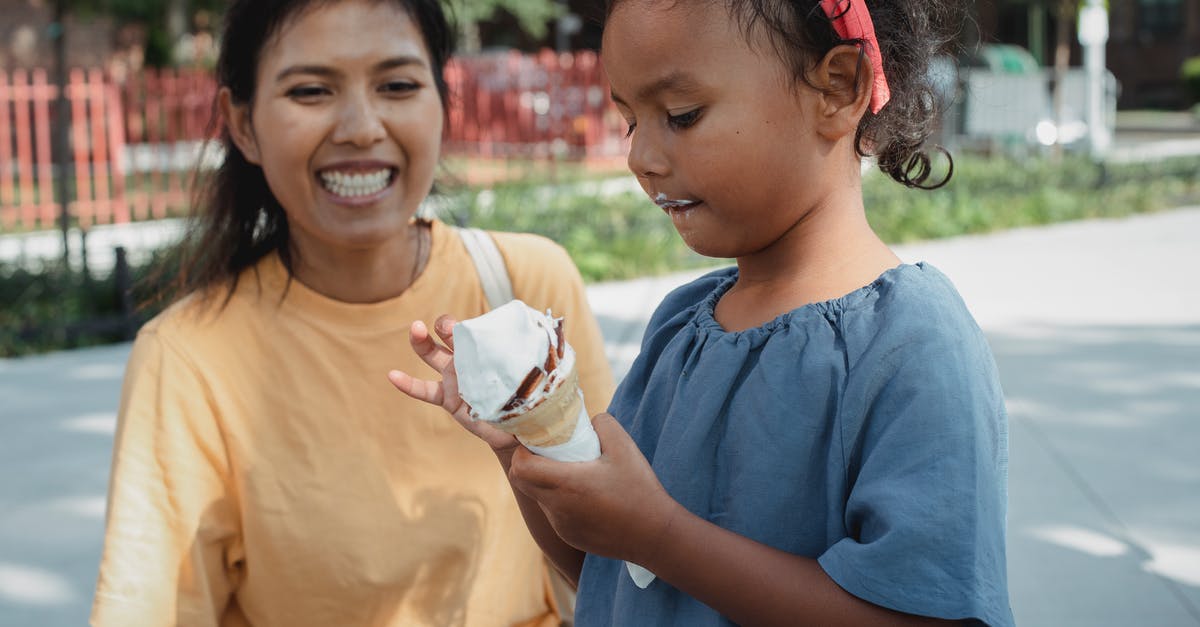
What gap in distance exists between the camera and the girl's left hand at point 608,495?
4.20ft

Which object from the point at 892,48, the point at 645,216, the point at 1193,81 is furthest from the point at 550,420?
the point at 1193,81

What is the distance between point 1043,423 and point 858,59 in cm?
428

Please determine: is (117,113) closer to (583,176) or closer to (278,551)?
(583,176)

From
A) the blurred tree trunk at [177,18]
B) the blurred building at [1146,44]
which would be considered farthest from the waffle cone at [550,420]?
the blurred building at [1146,44]

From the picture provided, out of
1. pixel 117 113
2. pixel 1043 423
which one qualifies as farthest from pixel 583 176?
pixel 1043 423

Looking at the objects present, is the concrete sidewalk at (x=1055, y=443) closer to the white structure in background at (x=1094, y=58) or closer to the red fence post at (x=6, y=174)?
the red fence post at (x=6, y=174)

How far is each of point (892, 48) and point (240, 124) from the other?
1.35 meters

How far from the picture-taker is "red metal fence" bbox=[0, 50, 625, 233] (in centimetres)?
1134

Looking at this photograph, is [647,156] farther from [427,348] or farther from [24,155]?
[24,155]

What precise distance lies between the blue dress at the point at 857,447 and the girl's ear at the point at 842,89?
0.17 meters

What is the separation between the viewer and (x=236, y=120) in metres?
2.38

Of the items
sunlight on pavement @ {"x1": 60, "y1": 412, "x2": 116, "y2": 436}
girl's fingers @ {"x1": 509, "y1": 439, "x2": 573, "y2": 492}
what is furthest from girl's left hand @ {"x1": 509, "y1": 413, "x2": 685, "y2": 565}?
sunlight on pavement @ {"x1": 60, "y1": 412, "x2": 116, "y2": 436}

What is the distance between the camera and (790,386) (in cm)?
132

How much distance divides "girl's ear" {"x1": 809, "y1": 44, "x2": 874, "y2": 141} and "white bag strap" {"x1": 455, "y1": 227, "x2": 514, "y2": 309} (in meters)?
1.01
